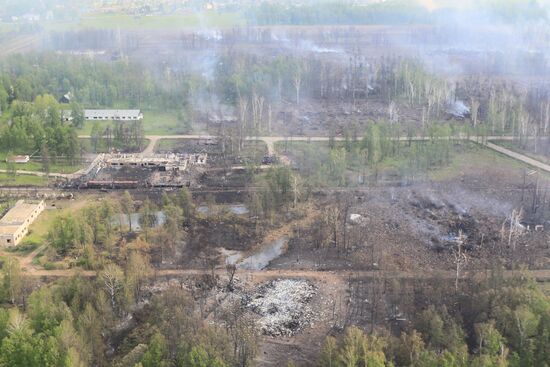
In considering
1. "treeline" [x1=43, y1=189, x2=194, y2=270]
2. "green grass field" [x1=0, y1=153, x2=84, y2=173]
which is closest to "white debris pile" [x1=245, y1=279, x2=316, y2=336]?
"treeline" [x1=43, y1=189, x2=194, y2=270]

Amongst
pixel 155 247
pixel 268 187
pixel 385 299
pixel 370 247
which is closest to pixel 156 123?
pixel 268 187

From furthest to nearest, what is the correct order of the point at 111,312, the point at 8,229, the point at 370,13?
1. the point at 370,13
2. the point at 8,229
3. the point at 111,312

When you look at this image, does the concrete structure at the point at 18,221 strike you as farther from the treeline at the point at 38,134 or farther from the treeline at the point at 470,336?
the treeline at the point at 470,336

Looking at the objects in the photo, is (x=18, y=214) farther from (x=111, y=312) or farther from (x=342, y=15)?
(x=342, y=15)

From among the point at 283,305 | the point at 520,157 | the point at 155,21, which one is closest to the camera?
the point at 283,305

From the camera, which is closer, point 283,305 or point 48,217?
point 283,305

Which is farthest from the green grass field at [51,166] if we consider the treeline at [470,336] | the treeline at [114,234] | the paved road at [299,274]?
the treeline at [470,336]

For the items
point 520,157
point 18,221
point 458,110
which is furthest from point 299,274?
point 458,110
